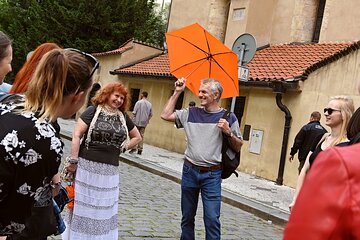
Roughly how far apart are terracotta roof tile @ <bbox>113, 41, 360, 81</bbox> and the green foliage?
11.2 m

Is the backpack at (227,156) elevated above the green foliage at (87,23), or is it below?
below

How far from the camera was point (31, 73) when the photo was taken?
2.58 m

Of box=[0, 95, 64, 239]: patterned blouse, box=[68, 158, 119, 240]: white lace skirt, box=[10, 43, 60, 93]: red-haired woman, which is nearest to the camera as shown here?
box=[0, 95, 64, 239]: patterned blouse

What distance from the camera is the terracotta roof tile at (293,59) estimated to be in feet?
42.3

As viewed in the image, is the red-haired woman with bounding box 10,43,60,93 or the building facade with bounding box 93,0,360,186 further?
the building facade with bounding box 93,0,360,186

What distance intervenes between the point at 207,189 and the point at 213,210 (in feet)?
0.72

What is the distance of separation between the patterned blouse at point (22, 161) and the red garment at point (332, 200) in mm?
1330

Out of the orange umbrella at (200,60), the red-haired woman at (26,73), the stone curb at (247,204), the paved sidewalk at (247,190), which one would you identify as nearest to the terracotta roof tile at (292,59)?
the paved sidewalk at (247,190)

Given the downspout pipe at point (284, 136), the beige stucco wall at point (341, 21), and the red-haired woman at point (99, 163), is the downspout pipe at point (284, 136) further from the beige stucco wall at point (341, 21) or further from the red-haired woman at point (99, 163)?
the red-haired woman at point (99, 163)

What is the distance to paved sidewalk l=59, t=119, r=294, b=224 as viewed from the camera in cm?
870

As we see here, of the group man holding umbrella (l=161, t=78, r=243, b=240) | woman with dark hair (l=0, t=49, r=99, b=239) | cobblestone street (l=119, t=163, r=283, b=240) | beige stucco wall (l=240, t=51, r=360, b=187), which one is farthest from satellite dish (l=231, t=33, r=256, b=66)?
woman with dark hair (l=0, t=49, r=99, b=239)

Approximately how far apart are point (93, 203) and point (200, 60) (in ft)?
7.56

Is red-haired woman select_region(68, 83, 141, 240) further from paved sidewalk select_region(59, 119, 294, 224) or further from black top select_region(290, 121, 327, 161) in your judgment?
black top select_region(290, 121, 327, 161)

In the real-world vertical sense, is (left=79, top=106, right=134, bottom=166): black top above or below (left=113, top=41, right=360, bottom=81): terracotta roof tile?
below
